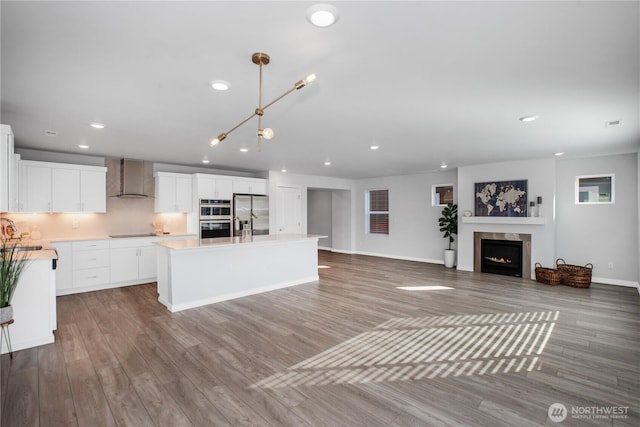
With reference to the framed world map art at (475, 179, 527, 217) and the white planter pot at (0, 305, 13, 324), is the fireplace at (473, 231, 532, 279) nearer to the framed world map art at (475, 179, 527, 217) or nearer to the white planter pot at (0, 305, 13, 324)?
the framed world map art at (475, 179, 527, 217)

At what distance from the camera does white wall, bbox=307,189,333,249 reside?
10852 millimetres

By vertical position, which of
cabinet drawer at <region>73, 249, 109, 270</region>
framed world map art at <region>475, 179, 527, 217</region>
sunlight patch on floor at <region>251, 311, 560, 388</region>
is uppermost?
framed world map art at <region>475, 179, 527, 217</region>

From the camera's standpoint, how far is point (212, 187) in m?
6.78

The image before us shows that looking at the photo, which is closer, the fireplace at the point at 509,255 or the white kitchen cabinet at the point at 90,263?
the white kitchen cabinet at the point at 90,263

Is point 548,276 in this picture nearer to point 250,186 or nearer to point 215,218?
point 250,186

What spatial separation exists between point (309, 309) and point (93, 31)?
11.9 ft

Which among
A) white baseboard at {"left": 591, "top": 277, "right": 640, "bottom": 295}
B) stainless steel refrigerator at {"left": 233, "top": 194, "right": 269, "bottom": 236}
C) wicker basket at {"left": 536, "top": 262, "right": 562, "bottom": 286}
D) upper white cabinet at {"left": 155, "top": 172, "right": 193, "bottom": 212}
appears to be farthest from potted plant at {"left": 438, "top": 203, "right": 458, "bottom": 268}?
upper white cabinet at {"left": 155, "top": 172, "right": 193, "bottom": 212}

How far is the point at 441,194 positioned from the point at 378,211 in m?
2.03

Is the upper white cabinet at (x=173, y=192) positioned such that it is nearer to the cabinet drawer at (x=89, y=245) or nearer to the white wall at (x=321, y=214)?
the cabinet drawer at (x=89, y=245)

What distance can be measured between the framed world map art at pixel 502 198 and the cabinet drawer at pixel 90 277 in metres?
7.37

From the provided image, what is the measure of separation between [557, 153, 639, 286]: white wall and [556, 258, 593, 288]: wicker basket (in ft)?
1.00

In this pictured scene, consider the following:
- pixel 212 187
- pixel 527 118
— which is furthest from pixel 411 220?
pixel 527 118

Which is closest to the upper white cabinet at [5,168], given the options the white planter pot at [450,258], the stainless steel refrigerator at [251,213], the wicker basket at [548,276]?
the stainless steel refrigerator at [251,213]

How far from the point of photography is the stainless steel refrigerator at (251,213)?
23.4ft
